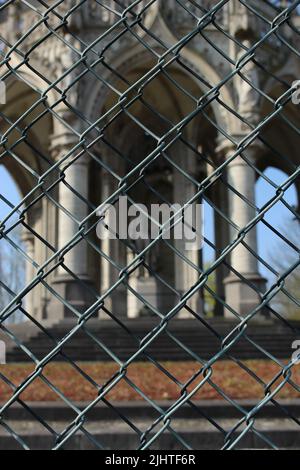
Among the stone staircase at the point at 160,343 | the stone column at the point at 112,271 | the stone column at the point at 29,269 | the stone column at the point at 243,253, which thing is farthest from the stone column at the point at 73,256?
the stone column at the point at 29,269

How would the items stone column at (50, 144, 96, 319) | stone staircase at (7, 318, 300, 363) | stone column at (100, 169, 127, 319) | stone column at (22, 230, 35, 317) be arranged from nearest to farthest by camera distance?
stone staircase at (7, 318, 300, 363) → stone column at (50, 144, 96, 319) → stone column at (100, 169, 127, 319) → stone column at (22, 230, 35, 317)

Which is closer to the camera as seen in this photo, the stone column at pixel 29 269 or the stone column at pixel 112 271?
the stone column at pixel 112 271

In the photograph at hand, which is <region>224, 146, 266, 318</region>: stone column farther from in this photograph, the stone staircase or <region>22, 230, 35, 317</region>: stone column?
<region>22, 230, 35, 317</region>: stone column

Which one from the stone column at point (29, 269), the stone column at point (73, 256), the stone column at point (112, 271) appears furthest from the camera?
the stone column at point (29, 269)

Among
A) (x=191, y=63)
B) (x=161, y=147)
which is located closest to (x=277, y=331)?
(x=191, y=63)

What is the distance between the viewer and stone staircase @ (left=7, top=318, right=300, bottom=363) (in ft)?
42.4

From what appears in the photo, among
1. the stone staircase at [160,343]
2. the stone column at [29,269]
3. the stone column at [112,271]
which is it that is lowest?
the stone staircase at [160,343]

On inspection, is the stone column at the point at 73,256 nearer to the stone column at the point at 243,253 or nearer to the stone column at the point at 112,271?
the stone column at the point at 112,271

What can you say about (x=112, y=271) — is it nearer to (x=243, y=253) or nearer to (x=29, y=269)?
(x=243, y=253)

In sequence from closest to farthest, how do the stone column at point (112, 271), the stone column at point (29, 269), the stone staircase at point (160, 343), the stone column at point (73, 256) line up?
the stone staircase at point (160, 343) < the stone column at point (73, 256) < the stone column at point (112, 271) < the stone column at point (29, 269)

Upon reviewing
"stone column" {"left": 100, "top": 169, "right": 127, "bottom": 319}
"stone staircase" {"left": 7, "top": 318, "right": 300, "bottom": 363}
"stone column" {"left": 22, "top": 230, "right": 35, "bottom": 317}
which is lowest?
"stone staircase" {"left": 7, "top": 318, "right": 300, "bottom": 363}

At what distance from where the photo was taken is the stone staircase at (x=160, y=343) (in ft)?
42.4

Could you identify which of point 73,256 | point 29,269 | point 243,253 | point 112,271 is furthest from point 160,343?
point 29,269

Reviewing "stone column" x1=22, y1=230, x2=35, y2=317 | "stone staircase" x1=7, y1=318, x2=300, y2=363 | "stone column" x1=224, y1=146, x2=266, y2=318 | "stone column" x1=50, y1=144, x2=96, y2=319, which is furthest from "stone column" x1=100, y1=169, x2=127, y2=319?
"stone column" x1=224, y1=146, x2=266, y2=318
